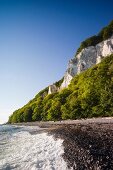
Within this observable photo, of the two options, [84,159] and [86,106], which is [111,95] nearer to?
[86,106]

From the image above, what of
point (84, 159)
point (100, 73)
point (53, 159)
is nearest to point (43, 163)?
point (53, 159)

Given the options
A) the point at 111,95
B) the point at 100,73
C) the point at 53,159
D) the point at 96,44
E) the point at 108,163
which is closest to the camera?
the point at 108,163

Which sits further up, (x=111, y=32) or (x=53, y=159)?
(x=111, y=32)

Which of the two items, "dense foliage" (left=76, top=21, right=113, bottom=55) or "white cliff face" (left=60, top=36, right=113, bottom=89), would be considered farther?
"dense foliage" (left=76, top=21, right=113, bottom=55)

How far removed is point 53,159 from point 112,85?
32427 millimetres

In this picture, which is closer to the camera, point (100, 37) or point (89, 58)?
point (89, 58)

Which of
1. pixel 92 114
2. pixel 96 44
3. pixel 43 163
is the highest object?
pixel 96 44

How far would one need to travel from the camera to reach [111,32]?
100 m

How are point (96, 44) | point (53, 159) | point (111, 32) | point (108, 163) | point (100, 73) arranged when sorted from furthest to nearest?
point (96, 44)
point (111, 32)
point (100, 73)
point (53, 159)
point (108, 163)

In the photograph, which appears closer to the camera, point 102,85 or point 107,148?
point 107,148

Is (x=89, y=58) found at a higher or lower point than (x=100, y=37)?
lower

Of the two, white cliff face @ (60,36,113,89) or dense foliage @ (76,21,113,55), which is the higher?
dense foliage @ (76,21,113,55)

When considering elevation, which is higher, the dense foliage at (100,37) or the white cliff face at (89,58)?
the dense foliage at (100,37)

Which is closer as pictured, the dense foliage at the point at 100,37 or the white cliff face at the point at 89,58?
the white cliff face at the point at 89,58
